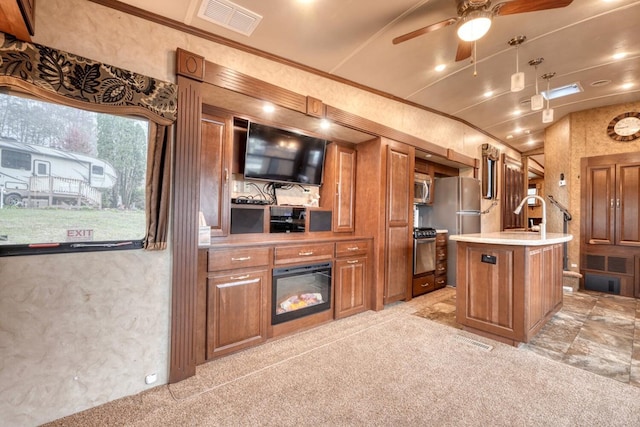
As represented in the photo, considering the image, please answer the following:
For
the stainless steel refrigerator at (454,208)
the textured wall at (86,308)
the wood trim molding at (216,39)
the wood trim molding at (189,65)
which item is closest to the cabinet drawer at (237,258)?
the textured wall at (86,308)

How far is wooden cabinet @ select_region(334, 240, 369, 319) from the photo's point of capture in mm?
3240

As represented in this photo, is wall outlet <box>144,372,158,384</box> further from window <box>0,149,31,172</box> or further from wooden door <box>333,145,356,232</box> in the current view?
wooden door <box>333,145,356,232</box>

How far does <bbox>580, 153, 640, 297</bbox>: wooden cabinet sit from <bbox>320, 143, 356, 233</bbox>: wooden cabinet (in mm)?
4478

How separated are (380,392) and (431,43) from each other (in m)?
3.10

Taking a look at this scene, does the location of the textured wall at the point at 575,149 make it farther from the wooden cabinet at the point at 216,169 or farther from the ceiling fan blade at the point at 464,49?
the wooden cabinet at the point at 216,169

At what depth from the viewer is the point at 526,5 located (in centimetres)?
193

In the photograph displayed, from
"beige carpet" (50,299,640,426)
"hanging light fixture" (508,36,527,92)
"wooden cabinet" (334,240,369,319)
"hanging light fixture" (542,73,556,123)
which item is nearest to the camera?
"beige carpet" (50,299,640,426)

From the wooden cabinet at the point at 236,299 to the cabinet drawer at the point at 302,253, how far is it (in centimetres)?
14

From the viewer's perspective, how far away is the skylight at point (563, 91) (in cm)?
396

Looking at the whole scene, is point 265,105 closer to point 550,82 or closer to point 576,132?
point 550,82

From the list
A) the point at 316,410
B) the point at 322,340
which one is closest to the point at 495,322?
the point at 322,340

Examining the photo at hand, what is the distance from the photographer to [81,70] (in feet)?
5.55

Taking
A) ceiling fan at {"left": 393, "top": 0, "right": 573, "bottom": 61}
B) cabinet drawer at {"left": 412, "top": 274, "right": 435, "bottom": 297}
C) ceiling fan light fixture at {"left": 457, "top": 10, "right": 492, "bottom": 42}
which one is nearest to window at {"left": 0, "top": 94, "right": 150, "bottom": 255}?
ceiling fan at {"left": 393, "top": 0, "right": 573, "bottom": 61}

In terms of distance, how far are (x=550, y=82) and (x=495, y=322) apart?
331 centimetres
